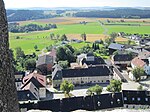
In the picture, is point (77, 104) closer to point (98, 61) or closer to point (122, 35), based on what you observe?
point (98, 61)

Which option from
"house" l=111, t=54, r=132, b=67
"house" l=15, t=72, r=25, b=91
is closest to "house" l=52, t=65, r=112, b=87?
"house" l=15, t=72, r=25, b=91

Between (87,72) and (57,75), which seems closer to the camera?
(57,75)

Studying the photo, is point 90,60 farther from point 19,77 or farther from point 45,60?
point 19,77

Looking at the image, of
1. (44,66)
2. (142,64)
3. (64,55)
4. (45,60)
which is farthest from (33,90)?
(64,55)

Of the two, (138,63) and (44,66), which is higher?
(138,63)

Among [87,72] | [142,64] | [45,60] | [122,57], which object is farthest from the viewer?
[122,57]

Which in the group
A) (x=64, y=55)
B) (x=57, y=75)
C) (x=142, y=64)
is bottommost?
(x=142, y=64)

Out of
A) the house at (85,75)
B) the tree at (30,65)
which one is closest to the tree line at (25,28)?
the tree at (30,65)
